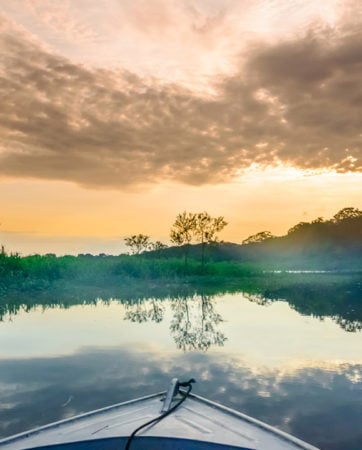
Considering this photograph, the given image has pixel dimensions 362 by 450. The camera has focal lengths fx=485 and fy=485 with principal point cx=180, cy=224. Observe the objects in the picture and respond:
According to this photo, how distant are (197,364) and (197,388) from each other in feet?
4.18

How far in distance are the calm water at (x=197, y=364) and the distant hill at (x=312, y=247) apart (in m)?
48.4

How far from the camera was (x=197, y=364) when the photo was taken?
295 inches

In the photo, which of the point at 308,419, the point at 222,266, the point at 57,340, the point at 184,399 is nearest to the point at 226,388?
the point at 308,419

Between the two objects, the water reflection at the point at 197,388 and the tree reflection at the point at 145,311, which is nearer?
the water reflection at the point at 197,388

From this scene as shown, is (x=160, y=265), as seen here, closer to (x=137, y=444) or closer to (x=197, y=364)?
(x=197, y=364)

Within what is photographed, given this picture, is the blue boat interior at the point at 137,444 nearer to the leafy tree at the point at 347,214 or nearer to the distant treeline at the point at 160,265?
the distant treeline at the point at 160,265

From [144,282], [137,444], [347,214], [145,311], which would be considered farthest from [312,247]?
[137,444]

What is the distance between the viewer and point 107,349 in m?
8.65

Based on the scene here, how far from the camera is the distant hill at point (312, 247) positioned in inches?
2662

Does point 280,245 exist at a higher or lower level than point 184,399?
higher

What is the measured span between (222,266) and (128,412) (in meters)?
30.6

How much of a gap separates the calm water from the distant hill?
1907 inches

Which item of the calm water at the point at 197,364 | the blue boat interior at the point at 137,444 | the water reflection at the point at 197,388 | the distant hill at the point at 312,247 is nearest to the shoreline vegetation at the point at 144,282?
the calm water at the point at 197,364

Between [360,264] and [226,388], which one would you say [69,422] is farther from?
[360,264]
